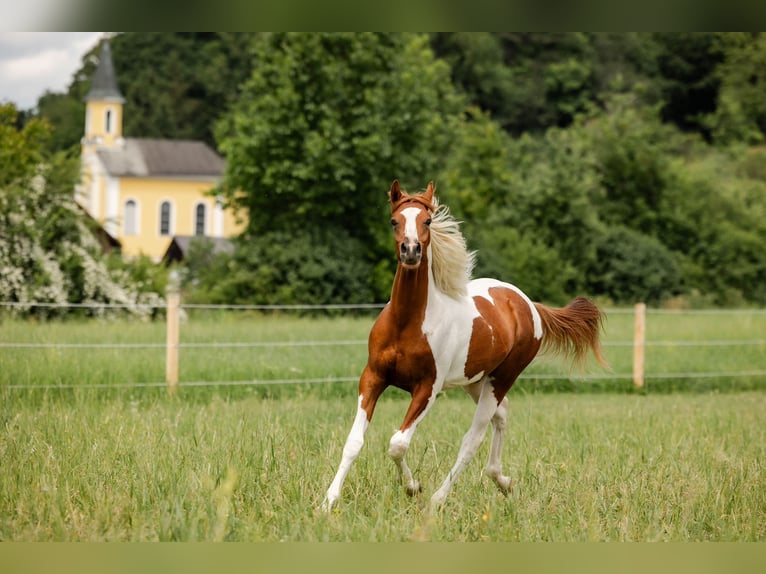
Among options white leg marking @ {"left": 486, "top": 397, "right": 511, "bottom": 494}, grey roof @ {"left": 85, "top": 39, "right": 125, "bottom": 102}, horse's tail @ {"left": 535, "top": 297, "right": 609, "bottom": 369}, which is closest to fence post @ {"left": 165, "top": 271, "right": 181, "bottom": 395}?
horse's tail @ {"left": 535, "top": 297, "right": 609, "bottom": 369}

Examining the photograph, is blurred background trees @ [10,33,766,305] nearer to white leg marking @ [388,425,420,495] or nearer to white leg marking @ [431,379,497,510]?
white leg marking @ [431,379,497,510]

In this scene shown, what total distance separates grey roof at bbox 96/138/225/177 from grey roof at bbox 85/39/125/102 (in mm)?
2999

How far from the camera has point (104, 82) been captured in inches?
2372

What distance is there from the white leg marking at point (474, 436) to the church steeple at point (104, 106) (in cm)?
5738

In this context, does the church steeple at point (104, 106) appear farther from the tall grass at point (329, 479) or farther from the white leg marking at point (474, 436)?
the white leg marking at point (474, 436)

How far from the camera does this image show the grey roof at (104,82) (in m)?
59.9

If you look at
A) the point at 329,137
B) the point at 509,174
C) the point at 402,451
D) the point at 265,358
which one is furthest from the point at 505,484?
the point at 509,174

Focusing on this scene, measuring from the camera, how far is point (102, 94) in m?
60.3

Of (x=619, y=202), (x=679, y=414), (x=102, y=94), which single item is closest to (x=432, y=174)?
(x=619, y=202)

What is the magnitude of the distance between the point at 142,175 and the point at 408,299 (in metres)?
57.0

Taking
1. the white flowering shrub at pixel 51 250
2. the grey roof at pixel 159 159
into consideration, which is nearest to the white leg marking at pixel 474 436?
the white flowering shrub at pixel 51 250

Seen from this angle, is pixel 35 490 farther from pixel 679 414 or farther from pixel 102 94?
pixel 102 94

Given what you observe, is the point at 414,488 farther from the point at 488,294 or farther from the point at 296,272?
the point at 296,272

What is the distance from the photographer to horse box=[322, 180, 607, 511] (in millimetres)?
4914
